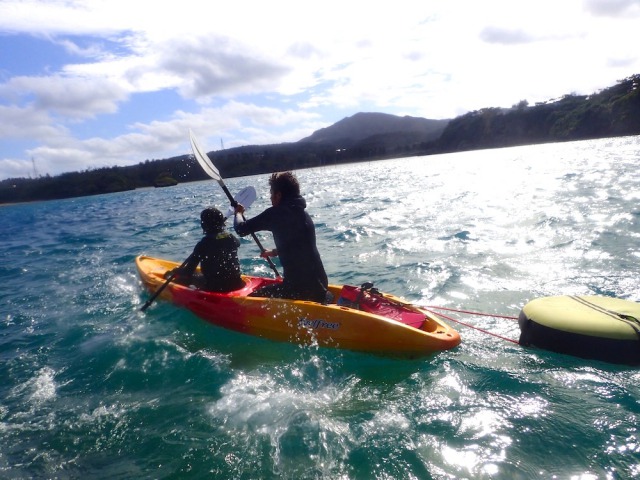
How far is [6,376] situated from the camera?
18.7 ft

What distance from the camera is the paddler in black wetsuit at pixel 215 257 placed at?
6527 millimetres

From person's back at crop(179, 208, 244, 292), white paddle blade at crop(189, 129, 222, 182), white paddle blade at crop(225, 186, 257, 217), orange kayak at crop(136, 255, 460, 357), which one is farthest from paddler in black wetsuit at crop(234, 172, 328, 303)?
white paddle blade at crop(189, 129, 222, 182)

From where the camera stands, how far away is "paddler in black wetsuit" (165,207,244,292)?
257 inches

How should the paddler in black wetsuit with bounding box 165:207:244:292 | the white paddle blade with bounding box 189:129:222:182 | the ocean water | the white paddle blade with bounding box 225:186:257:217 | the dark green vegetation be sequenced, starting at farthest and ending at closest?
1. the dark green vegetation
2. the white paddle blade with bounding box 189:129:222:182
3. the white paddle blade with bounding box 225:186:257:217
4. the paddler in black wetsuit with bounding box 165:207:244:292
5. the ocean water

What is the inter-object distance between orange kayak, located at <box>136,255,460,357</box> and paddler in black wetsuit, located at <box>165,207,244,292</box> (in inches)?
9.0

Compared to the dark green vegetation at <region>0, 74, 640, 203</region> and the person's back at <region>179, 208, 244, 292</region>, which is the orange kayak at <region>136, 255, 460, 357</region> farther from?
the dark green vegetation at <region>0, 74, 640, 203</region>

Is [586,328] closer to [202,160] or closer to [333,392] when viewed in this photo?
[333,392]

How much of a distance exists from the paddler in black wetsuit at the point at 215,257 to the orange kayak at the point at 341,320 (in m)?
0.23

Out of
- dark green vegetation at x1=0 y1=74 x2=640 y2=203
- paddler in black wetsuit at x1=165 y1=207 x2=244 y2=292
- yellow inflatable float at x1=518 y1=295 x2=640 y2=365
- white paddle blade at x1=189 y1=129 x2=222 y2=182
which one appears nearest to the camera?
yellow inflatable float at x1=518 y1=295 x2=640 y2=365

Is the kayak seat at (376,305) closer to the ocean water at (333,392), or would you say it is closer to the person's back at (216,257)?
the ocean water at (333,392)

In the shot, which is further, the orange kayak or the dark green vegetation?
the dark green vegetation

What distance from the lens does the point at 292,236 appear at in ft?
18.4

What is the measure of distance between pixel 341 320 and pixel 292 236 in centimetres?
123

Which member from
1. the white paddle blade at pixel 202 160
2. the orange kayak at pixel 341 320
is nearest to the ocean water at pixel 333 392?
the orange kayak at pixel 341 320
